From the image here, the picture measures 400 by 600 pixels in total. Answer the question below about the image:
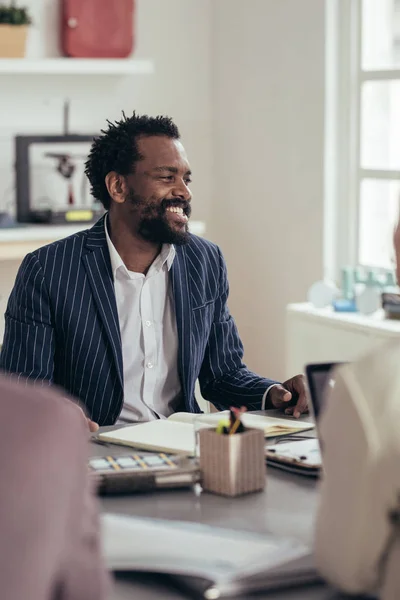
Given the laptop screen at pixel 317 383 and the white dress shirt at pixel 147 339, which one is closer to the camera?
the laptop screen at pixel 317 383

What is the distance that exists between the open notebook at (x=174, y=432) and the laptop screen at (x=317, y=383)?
241mm

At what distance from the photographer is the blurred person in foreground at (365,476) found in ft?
3.33

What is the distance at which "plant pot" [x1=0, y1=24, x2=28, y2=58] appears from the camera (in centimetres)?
417

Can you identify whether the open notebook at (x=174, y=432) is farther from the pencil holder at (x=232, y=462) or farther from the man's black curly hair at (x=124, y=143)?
the man's black curly hair at (x=124, y=143)

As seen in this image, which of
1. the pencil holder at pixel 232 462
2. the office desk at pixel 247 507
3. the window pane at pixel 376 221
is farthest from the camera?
the window pane at pixel 376 221

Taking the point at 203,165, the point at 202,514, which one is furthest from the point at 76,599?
the point at 203,165

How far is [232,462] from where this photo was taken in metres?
1.55

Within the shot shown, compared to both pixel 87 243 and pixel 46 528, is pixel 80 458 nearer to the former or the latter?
pixel 46 528

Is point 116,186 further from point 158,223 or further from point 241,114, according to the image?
point 241,114

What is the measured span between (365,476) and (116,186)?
1784mm

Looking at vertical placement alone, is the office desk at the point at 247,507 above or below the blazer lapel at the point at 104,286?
below

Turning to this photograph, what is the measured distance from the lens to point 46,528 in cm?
79

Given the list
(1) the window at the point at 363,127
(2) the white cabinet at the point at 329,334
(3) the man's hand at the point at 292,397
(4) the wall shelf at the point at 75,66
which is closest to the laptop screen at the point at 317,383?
(3) the man's hand at the point at 292,397

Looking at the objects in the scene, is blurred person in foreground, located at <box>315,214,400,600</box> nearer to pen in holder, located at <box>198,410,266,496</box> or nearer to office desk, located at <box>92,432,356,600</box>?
office desk, located at <box>92,432,356,600</box>
